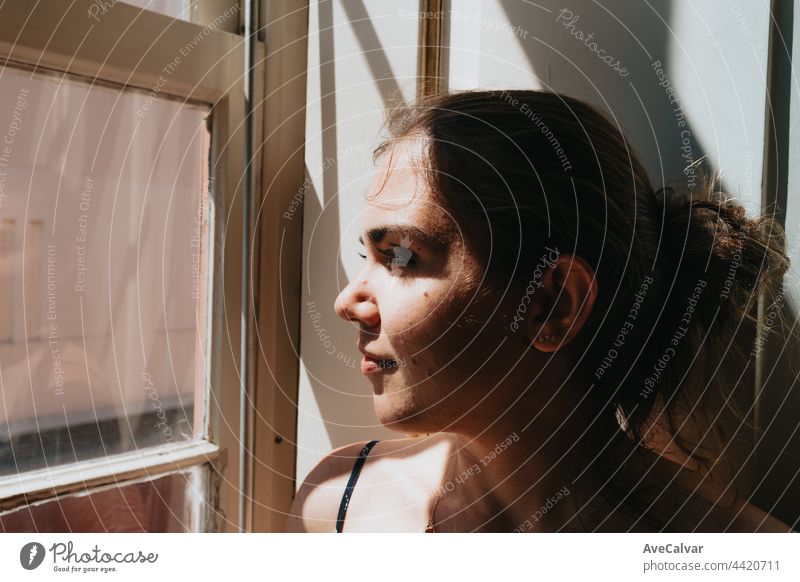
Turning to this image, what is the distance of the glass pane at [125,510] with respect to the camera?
40 centimetres

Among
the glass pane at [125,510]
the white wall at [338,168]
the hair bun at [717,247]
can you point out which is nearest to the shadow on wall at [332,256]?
the white wall at [338,168]

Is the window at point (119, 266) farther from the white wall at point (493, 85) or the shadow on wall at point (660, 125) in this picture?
the shadow on wall at point (660, 125)

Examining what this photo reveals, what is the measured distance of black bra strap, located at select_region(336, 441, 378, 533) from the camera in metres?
0.46

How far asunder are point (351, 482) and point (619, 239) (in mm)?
266

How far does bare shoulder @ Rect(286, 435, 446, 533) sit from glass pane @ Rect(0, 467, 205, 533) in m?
0.08

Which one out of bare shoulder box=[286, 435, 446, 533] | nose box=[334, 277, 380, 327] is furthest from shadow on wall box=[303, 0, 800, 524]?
bare shoulder box=[286, 435, 446, 533]

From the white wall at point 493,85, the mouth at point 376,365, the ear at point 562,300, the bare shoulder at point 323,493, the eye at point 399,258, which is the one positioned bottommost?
the bare shoulder at point 323,493

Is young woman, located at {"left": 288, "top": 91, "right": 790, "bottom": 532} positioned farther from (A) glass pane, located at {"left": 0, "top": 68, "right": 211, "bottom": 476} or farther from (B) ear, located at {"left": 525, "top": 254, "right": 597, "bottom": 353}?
(A) glass pane, located at {"left": 0, "top": 68, "right": 211, "bottom": 476}

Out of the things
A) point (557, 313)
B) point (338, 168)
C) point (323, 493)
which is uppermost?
point (338, 168)

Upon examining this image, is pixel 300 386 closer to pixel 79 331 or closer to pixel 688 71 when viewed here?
pixel 79 331

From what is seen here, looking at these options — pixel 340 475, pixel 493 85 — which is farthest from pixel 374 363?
pixel 493 85

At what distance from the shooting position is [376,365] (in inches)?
16.5

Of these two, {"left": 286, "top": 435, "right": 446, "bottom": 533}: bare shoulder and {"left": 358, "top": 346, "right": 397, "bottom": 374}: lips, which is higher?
{"left": 358, "top": 346, "right": 397, "bottom": 374}: lips

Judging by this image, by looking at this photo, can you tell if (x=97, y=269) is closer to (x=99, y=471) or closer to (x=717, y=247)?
(x=99, y=471)
